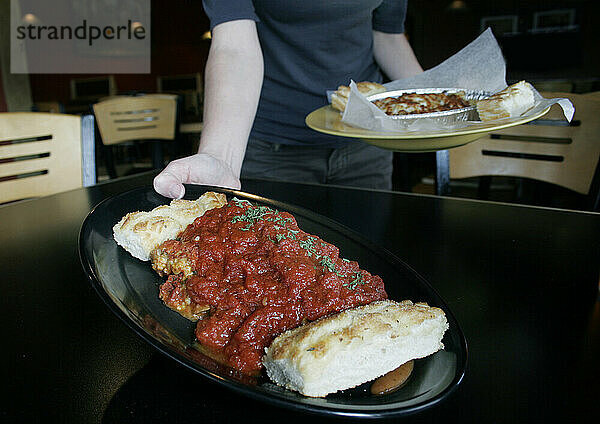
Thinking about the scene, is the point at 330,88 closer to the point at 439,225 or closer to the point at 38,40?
the point at 439,225

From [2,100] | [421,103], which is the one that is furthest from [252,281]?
[2,100]

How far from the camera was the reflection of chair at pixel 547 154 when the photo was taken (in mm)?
1486

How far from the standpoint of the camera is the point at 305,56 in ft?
4.71

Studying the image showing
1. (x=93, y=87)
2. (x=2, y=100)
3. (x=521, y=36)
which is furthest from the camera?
(x=521, y=36)

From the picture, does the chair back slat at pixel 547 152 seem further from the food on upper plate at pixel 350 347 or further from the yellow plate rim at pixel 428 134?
the food on upper plate at pixel 350 347

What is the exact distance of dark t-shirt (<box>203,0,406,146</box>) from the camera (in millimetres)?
1357

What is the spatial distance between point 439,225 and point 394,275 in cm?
41

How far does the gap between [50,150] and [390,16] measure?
1.21m

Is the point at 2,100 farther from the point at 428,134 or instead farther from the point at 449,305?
the point at 449,305

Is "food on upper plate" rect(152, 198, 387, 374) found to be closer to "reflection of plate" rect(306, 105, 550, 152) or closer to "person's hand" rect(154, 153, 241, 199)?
"person's hand" rect(154, 153, 241, 199)

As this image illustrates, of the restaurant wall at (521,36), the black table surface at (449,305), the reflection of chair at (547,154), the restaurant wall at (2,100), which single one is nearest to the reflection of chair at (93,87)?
the restaurant wall at (2,100)

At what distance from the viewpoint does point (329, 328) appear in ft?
1.64

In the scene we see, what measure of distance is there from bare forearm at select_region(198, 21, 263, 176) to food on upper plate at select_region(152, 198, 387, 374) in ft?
1.38

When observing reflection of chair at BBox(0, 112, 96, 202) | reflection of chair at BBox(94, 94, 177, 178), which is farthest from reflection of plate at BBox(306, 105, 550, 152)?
reflection of chair at BBox(94, 94, 177, 178)
